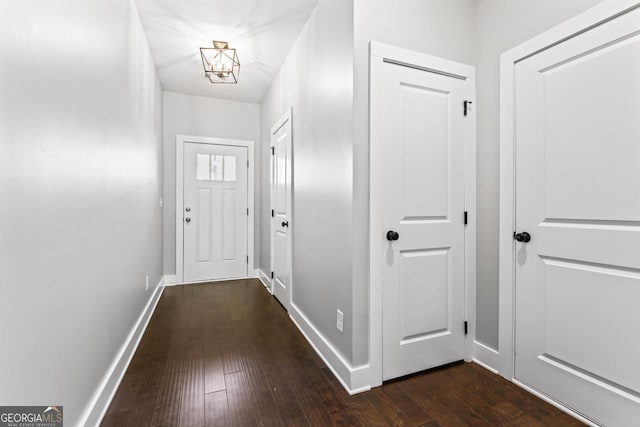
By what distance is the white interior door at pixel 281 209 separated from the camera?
2.93m

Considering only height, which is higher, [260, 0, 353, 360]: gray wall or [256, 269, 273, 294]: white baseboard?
[260, 0, 353, 360]: gray wall

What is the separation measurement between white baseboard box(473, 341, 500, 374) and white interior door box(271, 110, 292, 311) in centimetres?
163

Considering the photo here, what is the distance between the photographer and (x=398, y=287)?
5.93 feet

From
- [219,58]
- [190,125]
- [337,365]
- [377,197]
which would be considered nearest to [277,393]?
[337,365]

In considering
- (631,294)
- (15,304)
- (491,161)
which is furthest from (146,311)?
(631,294)

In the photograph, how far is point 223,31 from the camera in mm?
2574

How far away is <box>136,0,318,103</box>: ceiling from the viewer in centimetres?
226

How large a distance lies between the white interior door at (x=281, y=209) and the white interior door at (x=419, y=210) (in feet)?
4.31

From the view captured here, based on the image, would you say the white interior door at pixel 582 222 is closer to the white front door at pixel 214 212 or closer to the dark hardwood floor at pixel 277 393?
the dark hardwood floor at pixel 277 393

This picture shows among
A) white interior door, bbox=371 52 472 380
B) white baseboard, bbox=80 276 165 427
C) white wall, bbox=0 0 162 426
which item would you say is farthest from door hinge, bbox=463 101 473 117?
white baseboard, bbox=80 276 165 427

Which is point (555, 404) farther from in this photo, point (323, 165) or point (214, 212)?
point (214, 212)

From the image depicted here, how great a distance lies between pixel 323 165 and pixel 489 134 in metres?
1.14

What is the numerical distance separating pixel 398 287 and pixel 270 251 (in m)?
Result: 2.17

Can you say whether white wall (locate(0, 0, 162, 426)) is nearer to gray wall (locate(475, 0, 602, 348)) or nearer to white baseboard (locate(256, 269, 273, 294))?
white baseboard (locate(256, 269, 273, 294))
